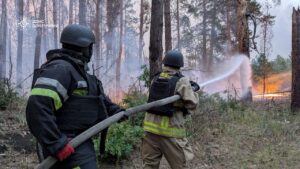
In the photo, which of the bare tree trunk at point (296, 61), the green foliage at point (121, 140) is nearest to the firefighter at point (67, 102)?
the green foliage at point (121, 140)

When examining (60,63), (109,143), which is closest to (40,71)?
(60,63)

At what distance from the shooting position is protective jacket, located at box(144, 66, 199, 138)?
5.11 meters

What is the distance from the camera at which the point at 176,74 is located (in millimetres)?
5242

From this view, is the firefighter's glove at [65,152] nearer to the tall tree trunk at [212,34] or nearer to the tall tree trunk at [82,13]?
the tall tree trunk at [82,13]

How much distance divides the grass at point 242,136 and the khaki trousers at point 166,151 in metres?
1.84

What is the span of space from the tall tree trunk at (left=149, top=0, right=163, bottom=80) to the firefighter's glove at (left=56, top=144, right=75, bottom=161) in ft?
18.3

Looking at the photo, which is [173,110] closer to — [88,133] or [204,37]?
[88,133]

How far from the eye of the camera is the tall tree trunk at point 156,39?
28.0 feet

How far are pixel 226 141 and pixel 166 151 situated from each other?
10.6 feet

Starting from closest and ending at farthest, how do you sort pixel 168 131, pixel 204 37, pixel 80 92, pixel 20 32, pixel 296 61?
pixel 80 92
pixel 168 131
pixel 296 61
pixel 20 32
pixel 204 37

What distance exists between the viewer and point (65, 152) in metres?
3.01

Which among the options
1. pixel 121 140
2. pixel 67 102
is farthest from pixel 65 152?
pixel 121 140

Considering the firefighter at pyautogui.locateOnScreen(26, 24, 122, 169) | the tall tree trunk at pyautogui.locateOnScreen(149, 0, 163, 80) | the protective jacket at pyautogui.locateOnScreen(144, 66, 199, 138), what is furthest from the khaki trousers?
the tall tree trunk at pyautogui.locateOnScreen(149, 0, 163, 80)

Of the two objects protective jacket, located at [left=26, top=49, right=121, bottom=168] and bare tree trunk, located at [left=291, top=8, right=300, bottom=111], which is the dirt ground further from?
bare tree trunk, located at [left=291, top=8, right=300, bottom=111]
